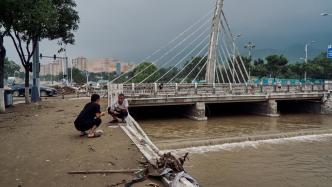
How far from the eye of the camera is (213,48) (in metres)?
37.1

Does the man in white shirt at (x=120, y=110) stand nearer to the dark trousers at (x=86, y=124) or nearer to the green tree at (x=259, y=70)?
the dark trousers at (x=86, y=124)

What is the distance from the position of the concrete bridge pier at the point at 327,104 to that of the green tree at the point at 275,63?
99.8 ft

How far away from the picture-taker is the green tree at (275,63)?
60438 mm

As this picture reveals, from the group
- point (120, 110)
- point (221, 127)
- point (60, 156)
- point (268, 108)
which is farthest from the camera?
point (268, 108)

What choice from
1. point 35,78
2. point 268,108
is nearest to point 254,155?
point 268,108

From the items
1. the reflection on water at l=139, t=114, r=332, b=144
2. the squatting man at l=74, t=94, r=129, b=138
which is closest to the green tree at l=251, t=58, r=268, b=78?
the reflection on water at l=139, t=114, r=332, b=144

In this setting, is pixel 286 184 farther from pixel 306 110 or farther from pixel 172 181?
pixel 306 110

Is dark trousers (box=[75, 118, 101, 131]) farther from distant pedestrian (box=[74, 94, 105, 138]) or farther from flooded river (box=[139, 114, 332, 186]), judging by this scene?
flooded river (box=[139, 114, 332, 186])

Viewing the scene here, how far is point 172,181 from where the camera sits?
5656 mm

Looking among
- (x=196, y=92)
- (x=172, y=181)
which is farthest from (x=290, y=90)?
(x=172, y=181)

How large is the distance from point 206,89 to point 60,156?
1943 centimetres

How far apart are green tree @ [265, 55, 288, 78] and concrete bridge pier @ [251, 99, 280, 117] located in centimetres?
3349

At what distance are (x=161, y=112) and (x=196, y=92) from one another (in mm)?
5715

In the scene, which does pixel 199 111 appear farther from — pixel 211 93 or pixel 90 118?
pixel 90 118
